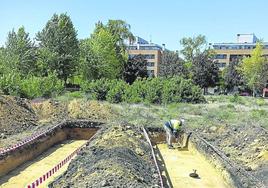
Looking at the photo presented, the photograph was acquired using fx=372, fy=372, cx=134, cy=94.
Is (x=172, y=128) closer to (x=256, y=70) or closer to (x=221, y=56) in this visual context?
(x=256, y=70)

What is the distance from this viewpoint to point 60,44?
42312 mm

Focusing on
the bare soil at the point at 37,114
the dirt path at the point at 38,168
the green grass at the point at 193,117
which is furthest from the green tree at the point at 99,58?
the dirt path at the point at 38,168

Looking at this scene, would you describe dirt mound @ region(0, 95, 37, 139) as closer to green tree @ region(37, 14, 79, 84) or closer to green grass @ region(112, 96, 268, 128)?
green grass @ region(112, 96, 268, 128)

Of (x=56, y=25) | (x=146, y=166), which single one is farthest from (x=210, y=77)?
(x=146, y=166)

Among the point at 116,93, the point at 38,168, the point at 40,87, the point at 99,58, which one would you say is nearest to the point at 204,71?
the point at 99,58

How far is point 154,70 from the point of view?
87.2 m

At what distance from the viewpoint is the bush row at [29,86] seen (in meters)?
29.6

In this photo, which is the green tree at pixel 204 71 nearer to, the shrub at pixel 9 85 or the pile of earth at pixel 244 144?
the shrub at pixel 9 85

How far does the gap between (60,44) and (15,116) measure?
22596 mm

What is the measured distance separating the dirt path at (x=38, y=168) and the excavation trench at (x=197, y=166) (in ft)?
13.6

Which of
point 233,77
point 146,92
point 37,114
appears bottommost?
point 37,114

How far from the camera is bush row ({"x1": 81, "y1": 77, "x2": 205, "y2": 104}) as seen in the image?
33062 mm

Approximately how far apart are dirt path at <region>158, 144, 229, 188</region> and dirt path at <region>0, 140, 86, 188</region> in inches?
164

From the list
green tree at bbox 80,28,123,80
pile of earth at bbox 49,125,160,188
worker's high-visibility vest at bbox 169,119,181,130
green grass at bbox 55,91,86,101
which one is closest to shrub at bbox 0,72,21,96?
green grass at bbox 55,91,86,101
